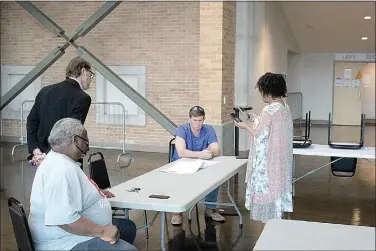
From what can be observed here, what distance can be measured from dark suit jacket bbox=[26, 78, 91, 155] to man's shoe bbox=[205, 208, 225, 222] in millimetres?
1996

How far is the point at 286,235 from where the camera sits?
214cm

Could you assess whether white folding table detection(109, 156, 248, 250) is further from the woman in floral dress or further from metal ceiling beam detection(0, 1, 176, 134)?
metal ceiling beam detection(0, 1, 176, 134)

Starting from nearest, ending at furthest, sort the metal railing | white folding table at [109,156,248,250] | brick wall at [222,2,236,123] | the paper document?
white folding table at [109,156,248,250]
the paper document
brick wall at [222,2,236,123]
the metal railing

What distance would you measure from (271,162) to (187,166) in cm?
75

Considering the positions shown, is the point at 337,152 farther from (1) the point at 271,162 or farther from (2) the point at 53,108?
(2) the point at 53,108

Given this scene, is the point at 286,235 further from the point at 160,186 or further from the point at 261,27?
the point at 261,27

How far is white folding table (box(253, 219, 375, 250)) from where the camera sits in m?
1.96

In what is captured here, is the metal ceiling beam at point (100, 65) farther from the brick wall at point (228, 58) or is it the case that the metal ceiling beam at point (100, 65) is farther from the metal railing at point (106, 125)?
the metal railing at point (106, 125)

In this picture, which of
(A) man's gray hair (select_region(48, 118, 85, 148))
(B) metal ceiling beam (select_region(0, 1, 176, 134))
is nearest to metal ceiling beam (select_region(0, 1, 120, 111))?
(B) metal ceiling beam (select_region(0, 1, 176, 134))

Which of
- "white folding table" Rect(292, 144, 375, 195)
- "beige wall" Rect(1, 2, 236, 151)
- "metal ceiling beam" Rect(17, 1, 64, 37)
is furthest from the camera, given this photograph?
"beige wall" Rect(1, 2, 236, 151)

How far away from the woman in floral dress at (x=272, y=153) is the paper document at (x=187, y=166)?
1.67 feet

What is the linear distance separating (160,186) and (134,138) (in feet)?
23.3

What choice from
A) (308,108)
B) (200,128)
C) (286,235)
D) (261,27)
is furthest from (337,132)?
(286,235)

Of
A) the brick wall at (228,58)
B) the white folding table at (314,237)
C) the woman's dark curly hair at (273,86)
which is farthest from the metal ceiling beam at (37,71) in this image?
the white folding table at (314,237)
